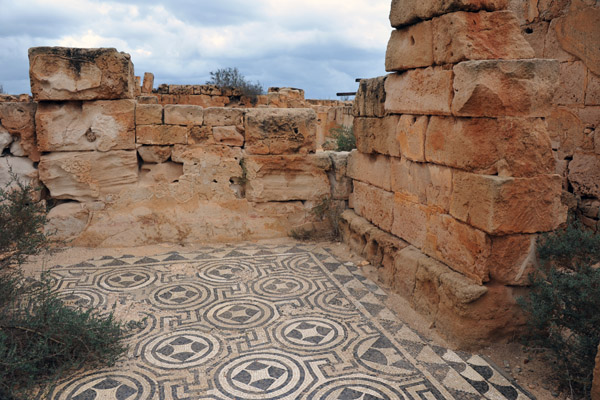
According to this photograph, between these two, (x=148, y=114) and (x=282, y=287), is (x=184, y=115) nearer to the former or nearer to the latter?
(x=148, y=114)

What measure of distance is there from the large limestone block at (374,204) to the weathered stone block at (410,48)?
4.04 ft

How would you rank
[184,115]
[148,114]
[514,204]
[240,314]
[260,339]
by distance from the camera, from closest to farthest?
[514,204]
[260,339]
[240,314]
[148,114]
[184,115]

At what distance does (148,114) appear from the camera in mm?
5109

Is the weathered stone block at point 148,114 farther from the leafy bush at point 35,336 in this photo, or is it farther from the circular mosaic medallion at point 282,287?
the circular mosaic medallion at point 282,287

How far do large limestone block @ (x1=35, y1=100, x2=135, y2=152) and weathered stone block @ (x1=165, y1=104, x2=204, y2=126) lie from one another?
15.6 inches

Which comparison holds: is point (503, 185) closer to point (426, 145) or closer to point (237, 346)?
point (426, 145)

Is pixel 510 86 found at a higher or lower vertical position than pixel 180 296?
higher

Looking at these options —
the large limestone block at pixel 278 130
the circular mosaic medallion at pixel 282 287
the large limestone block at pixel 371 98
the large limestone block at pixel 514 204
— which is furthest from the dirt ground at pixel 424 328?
the large limestone block at pixel 371 98

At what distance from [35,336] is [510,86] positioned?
11.0 feet

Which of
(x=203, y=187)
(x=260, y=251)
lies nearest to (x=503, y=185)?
(x=260, y=251)

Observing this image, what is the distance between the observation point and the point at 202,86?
13.1 meters

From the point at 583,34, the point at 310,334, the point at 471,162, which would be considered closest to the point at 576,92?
the point at 583,34

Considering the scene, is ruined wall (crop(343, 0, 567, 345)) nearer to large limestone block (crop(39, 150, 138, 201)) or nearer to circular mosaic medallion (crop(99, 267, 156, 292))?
circular mosaic medallion (crop(99, 267, 156, 292))

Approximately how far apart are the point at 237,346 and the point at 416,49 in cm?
273
